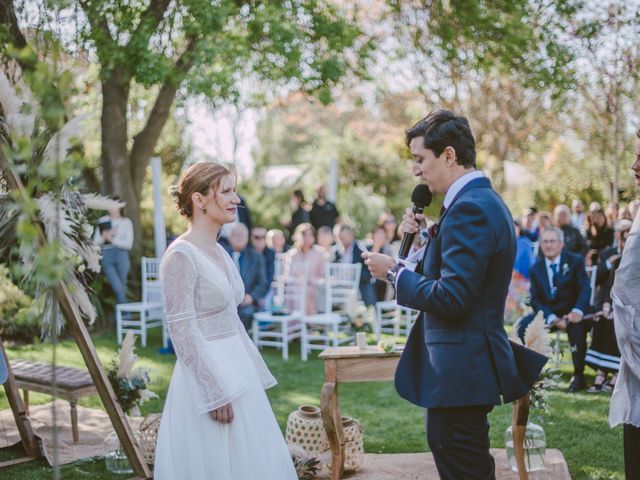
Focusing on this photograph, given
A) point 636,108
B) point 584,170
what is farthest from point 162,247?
point 584,170

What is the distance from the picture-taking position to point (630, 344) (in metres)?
3.41

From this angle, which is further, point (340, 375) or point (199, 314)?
point (340, 375)

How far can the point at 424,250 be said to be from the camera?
3184 mm

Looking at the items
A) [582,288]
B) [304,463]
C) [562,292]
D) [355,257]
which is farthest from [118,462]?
[355,257]

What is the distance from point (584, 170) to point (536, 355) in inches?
865

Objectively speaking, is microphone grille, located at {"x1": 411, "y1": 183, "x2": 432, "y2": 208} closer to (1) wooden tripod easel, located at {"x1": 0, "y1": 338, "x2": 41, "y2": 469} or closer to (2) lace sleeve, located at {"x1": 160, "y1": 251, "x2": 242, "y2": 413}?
(2) lace sleeve, located at {"x1": 160, "y1": 251, "x2": 242, "y2": 413}

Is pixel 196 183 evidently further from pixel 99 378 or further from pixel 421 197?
pixel 99 378

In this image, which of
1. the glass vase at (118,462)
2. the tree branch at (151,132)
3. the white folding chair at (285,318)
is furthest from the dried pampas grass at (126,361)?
the tree branch at (151,132)

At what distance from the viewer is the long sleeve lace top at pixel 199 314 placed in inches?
132

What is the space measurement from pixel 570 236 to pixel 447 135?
397 inches

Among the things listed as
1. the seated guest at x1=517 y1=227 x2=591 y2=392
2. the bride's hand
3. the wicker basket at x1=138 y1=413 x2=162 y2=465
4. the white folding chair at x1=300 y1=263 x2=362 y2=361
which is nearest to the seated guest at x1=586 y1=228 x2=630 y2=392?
the seated guest at x1=517 y1=227 x2=591 y2=392

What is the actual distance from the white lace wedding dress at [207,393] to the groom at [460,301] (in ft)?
2.79

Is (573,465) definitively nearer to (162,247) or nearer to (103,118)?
(162,247)

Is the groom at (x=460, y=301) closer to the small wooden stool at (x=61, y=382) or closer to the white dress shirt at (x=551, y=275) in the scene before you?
the small wooden stool at (x=61, y=382)
